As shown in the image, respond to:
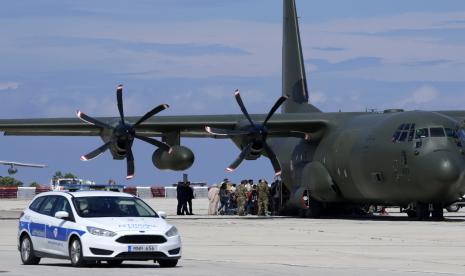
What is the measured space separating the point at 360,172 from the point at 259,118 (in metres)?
5.36

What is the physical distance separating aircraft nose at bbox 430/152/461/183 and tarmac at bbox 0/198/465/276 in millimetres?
1472

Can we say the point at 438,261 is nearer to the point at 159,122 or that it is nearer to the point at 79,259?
the point at 79,259

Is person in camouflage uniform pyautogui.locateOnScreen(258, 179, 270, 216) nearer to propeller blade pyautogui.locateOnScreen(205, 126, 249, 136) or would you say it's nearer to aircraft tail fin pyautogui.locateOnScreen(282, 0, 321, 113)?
aircraft tail fin pyautogui.locateOnScreen(282, 0, 321, 113)

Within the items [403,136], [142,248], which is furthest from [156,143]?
[142,248]

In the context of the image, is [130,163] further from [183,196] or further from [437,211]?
[437,211]

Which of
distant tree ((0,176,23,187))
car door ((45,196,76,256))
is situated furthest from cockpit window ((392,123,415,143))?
distant tree ((0,176,23,187))

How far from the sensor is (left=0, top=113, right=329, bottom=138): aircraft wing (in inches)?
1569

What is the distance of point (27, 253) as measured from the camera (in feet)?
64.4

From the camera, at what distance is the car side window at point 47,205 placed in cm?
1984

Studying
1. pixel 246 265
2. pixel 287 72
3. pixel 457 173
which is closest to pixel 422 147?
pixel 457 173

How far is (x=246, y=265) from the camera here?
19.0 m

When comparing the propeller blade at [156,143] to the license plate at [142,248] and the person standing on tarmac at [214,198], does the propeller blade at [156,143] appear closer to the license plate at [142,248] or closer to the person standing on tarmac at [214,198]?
the person standing on tarmac at [214,198]

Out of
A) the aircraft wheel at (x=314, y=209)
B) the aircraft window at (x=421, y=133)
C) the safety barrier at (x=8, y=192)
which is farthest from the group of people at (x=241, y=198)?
the safety barrier at (x=8, y=192)

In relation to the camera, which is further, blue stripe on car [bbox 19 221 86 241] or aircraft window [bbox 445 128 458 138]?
aircraft window [bbox 445 128 458 138]
